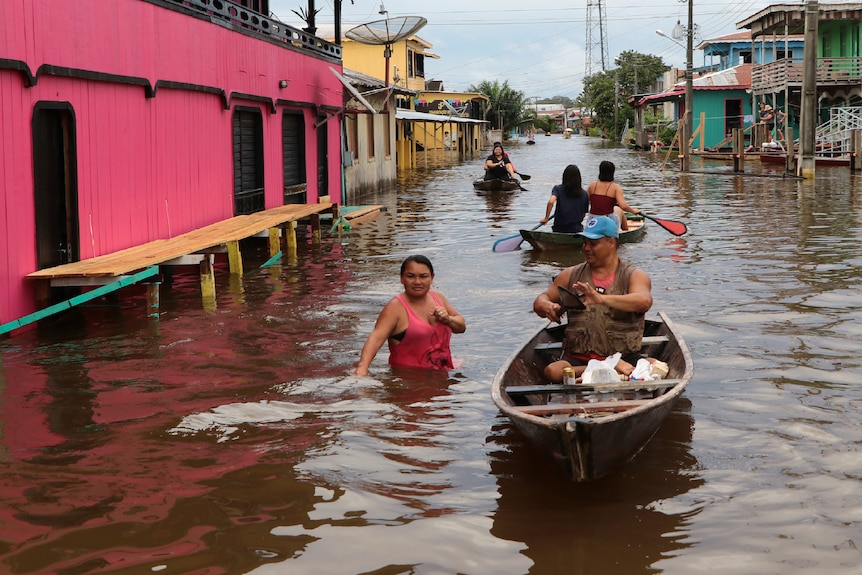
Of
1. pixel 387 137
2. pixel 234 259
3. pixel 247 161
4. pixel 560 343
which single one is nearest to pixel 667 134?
pixel 387 137

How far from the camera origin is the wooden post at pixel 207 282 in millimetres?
11977

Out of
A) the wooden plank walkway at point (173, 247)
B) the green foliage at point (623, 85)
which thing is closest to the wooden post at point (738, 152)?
the wooden plank walkway at point (173, 247)

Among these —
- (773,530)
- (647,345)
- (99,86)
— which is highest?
(99,86)

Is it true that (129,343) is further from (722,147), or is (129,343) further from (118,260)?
(722,147)

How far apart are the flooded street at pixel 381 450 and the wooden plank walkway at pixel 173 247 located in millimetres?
618

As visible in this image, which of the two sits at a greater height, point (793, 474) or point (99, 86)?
point (99, 86)

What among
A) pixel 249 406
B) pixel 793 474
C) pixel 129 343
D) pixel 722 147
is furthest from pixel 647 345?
pixel 722 147

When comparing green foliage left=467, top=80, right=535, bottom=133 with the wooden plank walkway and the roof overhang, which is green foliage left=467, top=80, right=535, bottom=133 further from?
the wooden plank walkway

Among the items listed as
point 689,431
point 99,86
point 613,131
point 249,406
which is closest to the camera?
point 689,431

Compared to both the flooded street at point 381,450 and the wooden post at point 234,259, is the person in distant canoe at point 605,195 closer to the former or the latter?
the flooded street at point 381,450

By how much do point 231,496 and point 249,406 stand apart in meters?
1.91

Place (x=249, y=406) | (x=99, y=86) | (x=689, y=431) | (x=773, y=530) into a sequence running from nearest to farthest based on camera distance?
(x=773, y=530) → (x=689, y=431) → (x=249, y=406) → (x=99, y=86)

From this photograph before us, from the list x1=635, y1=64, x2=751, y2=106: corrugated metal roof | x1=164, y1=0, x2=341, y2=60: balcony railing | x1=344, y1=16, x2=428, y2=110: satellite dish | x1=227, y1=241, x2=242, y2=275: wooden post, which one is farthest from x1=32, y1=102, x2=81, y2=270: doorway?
x1=635, y1=64, x2=751, y2=106: corrugated metal roof

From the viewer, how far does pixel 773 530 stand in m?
5.33
